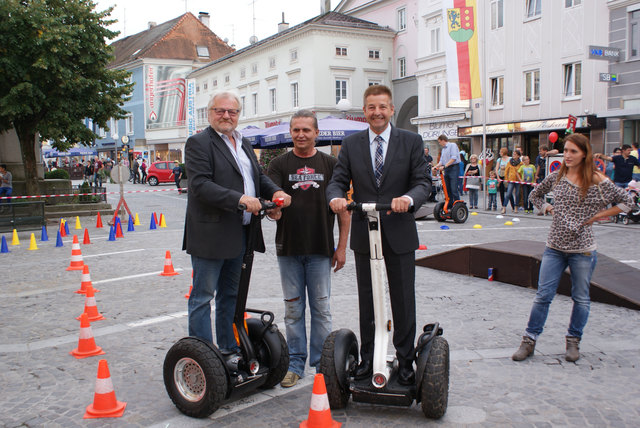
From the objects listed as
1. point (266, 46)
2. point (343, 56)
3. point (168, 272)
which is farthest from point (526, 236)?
point (266, 46)

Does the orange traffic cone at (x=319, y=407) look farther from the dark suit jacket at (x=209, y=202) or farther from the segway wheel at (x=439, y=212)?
the segway wheel at (x=439, y=212)

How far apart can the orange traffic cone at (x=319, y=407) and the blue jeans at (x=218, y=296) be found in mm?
849

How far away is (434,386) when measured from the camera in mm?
3473

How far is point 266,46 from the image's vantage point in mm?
43688

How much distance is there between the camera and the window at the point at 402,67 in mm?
40406

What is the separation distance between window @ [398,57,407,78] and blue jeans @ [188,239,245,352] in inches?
1503

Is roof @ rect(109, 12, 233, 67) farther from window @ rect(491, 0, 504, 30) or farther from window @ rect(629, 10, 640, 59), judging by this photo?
window @ rect(629, 10, 640, 59)

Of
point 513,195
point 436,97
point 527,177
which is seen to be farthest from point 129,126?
point 527,177

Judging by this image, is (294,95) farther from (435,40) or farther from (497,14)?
(497,14)

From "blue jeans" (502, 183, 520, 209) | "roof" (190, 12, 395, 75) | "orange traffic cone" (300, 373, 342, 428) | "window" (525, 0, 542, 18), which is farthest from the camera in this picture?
"roof" (190, 12, 395, 75)

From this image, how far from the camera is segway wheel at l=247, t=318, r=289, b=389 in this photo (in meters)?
3.97

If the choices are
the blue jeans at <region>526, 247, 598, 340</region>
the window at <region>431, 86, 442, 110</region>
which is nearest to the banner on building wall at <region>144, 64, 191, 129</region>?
the window at <region>431, 86, 442, 110</region>

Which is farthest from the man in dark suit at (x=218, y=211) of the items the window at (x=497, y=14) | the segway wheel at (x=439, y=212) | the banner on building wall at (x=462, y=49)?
the window at (x=497, y=14)

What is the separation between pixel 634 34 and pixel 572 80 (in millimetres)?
3948
